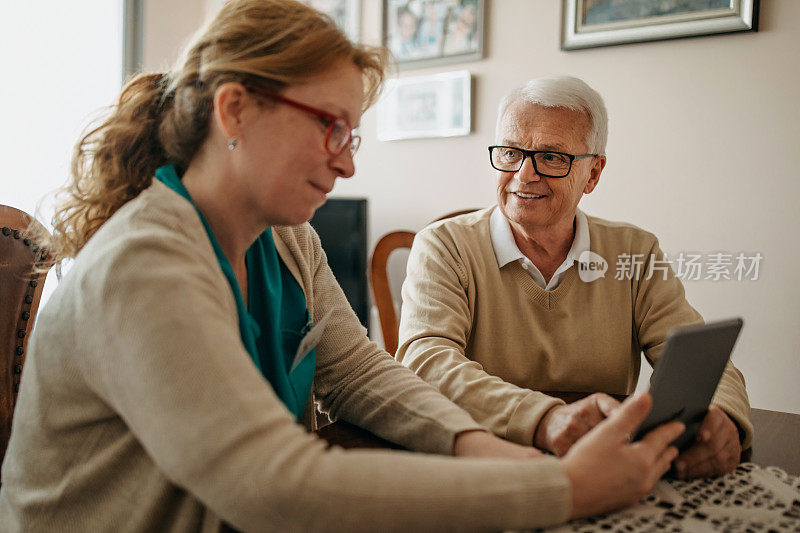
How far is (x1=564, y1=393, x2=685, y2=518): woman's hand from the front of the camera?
0.70 m

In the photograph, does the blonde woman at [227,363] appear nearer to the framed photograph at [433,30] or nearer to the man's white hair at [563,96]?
the man's white hair at [563,96]

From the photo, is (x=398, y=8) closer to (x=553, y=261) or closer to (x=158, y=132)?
(x=553, y=261)

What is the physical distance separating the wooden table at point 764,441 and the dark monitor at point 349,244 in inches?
72.2

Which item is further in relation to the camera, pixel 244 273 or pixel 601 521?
pixel 244 273

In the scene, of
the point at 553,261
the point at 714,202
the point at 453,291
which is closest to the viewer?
the point at 453,291

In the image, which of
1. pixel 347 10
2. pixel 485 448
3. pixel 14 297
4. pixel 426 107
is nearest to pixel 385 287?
pixel 426 107

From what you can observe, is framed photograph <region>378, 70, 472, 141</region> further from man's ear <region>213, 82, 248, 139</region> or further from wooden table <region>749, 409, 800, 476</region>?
man's ear <region>213, 82, 248, 139</region>

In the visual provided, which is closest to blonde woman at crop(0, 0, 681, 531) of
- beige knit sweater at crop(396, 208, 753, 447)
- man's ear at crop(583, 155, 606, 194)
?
beige knit sweater at crop(396, 208, 753, 447)

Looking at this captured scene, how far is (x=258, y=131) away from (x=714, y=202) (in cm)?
218

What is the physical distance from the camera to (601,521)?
752 mm

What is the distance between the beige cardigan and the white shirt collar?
0.92 m

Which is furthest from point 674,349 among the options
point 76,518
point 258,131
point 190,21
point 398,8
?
point 190,21

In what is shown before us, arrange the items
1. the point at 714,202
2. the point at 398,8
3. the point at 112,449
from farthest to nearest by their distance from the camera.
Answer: the point at 398,8 → the point at 714,202 → the point at 112,449

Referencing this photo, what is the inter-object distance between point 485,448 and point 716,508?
30 centimetres
